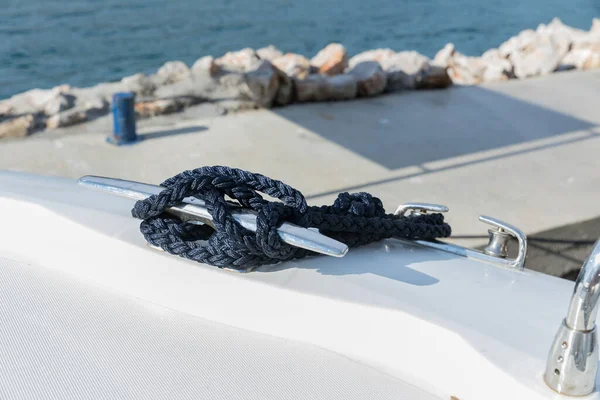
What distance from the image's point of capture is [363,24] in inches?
466

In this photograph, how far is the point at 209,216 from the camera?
44.4 inches

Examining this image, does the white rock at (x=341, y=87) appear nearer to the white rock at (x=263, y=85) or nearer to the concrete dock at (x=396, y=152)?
the concrete dock at (x=396, y=152)

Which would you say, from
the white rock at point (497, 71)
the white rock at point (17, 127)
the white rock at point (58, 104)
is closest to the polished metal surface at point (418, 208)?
the white rock at point (17, 127)

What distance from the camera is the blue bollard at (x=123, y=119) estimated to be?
3973 mm

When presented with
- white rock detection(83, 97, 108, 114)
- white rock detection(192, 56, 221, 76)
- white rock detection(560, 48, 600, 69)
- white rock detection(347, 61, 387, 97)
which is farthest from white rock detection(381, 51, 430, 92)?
white rock detection(83, 97, 108, 114)

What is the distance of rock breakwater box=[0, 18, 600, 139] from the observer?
4.39m

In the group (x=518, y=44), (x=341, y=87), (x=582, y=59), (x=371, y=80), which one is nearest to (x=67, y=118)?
(x=341, y=87)

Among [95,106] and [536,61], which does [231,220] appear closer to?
[95,106]

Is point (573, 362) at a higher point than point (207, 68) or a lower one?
higher

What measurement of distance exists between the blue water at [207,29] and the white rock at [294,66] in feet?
9.45

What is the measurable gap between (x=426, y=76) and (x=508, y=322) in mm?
4520

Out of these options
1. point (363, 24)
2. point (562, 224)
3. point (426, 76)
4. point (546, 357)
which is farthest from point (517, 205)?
point (363, 24)

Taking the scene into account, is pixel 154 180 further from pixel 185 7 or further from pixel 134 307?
pixel 185 7

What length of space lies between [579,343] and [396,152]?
128 inches
